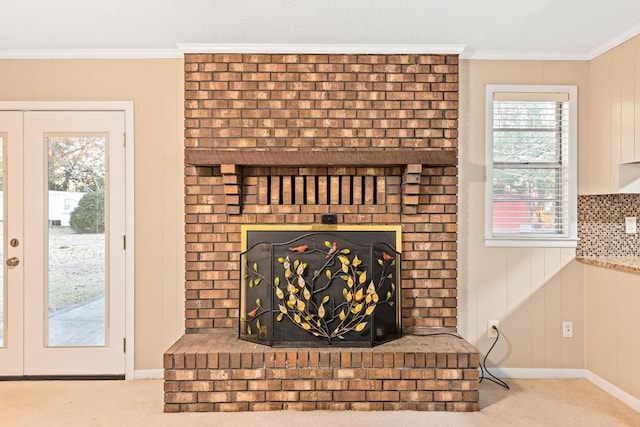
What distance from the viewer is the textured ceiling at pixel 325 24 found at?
2.59 metres

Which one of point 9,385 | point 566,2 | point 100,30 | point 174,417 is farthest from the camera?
point 9,385

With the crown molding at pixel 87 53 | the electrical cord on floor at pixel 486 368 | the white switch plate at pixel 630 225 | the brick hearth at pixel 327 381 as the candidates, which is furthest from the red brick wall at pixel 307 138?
the white switch plate at pixel 630 225

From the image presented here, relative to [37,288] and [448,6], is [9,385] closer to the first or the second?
[37,288]

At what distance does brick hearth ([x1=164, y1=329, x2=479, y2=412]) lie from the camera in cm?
278

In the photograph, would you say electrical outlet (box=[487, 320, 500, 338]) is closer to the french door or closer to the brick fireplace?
the brick fireplace

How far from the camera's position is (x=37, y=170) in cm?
332

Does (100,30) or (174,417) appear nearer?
(174,417)

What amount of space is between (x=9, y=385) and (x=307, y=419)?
7.04 ft

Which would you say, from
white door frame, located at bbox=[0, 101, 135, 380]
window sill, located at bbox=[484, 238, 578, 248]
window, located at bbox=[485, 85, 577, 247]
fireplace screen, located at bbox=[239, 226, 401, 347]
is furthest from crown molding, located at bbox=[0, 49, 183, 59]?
window sill, located at bbox=[484, 238, 578, 248]

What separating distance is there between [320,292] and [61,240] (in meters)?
1.90

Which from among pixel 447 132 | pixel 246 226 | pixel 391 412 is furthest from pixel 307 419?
pixel 447 132

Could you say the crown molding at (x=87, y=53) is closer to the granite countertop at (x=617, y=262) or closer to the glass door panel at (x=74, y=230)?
the glass door panel at (x=74, y=230)

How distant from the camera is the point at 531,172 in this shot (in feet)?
11.1

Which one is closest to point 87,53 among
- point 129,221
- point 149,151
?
point 149,151
